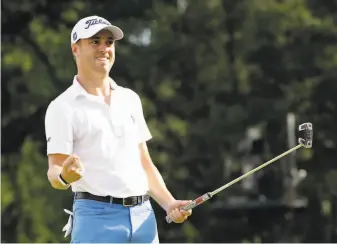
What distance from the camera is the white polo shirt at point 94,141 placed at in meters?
3.12

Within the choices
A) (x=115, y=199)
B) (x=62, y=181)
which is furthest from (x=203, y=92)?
(x=62, y=181)

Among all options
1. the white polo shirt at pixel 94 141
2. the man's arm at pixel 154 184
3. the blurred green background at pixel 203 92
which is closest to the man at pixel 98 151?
the white polo shirt at pixel 94 141

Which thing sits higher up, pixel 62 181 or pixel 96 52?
pixel 96 52

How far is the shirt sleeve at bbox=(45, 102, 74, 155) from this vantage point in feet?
10.1

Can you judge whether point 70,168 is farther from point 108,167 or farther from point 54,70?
point 54,70

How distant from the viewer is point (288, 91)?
10.4m

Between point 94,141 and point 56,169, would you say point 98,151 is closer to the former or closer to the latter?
point 94,141

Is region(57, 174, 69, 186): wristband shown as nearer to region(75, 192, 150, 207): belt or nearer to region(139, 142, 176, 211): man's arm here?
region(75, 192, 150, 207): belt

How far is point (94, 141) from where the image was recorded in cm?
313

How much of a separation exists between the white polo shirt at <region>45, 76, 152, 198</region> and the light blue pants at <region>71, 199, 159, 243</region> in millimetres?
51

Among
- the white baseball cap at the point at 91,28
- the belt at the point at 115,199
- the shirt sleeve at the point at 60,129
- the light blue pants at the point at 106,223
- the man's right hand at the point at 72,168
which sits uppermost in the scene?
the white baseball cap at the point at 91,28

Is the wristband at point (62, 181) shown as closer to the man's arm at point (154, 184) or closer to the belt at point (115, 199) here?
the belt at point (115, 199)

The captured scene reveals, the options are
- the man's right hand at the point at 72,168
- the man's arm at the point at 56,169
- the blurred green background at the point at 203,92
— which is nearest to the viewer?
the man's right hand at the point at 72,168

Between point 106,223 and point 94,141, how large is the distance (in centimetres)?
28
